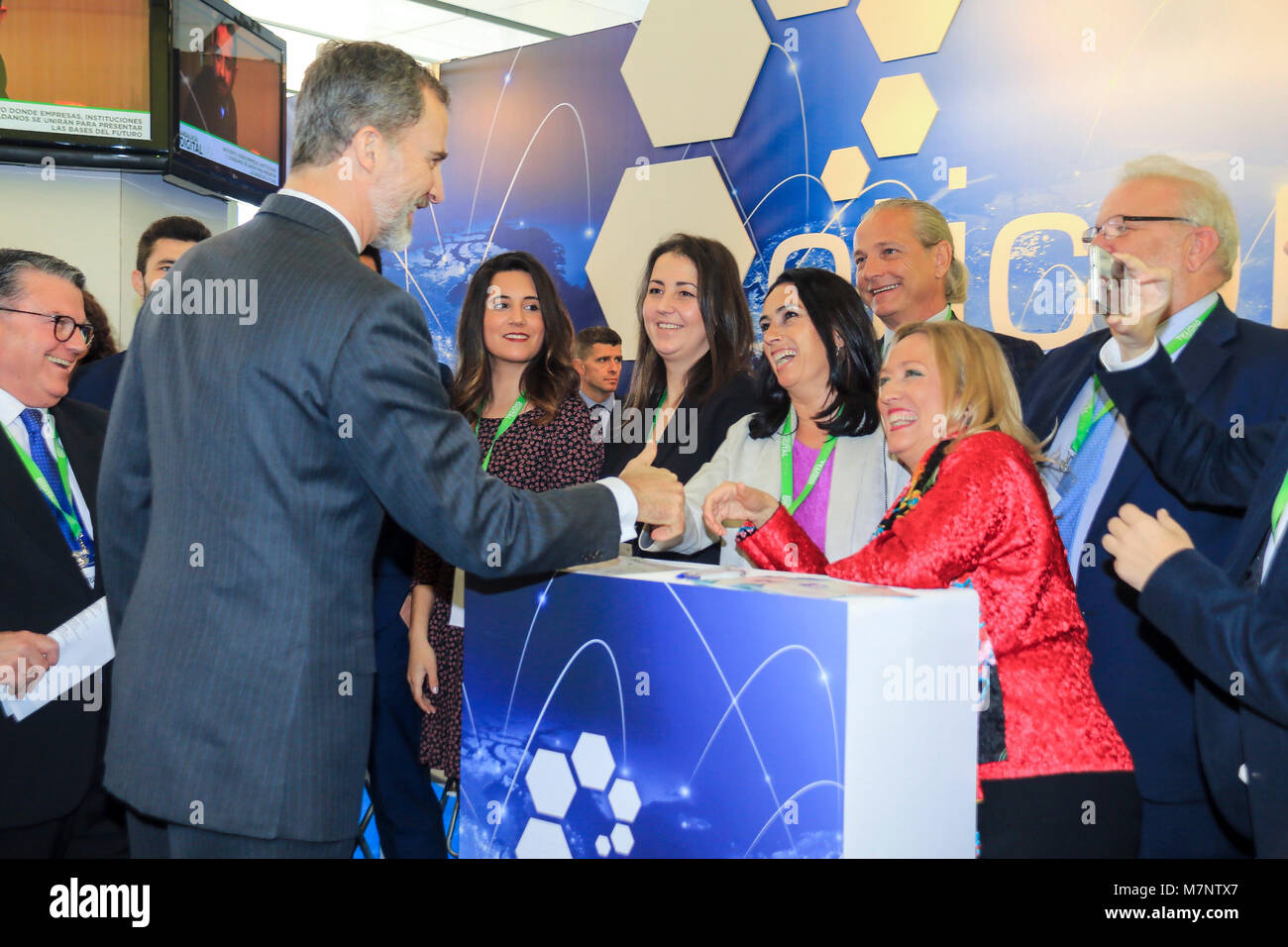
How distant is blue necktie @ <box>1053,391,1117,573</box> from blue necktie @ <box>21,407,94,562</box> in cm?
206

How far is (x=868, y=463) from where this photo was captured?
2.23m

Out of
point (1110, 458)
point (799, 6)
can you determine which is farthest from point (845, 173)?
point (1110, 458)

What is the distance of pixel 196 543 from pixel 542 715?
58 centimetres

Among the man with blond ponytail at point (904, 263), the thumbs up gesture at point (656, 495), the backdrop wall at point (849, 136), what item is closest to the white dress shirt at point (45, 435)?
the thumbs up gesture at point (656, 495)

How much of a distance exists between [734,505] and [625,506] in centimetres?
39

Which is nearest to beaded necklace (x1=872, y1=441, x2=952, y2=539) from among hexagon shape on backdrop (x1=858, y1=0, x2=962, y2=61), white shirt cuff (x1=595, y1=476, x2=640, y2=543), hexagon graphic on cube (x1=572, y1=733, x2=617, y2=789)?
white shirt cuff (x1=595, y1=476, x2=640, y2=543)

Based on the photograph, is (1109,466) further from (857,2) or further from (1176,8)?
(857,2)

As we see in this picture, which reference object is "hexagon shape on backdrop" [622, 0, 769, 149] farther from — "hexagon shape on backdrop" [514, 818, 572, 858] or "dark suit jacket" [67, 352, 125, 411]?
"hexagon shape on backdrop" [514, 818, 572, 858]

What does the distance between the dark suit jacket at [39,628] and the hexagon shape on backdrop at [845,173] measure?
3154 mm

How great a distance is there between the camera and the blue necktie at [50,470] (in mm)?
2182

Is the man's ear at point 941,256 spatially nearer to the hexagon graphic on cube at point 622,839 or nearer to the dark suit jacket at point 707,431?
the dark suit jacket at point 707,431
